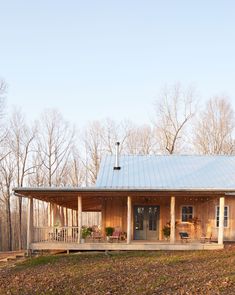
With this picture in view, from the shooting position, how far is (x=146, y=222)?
23328mm

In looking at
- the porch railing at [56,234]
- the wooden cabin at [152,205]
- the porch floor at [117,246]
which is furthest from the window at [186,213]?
the porch railing at [56,234]

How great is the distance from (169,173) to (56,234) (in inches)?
273

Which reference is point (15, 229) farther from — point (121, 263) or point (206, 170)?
point (121, 263)

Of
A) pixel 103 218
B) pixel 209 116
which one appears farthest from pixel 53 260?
pixel 209 116

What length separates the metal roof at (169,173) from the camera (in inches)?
842

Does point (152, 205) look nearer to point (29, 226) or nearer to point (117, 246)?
point (117, 246)

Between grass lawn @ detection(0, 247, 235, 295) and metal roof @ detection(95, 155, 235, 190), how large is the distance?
378 centimetres

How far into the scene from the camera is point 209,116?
45844mm

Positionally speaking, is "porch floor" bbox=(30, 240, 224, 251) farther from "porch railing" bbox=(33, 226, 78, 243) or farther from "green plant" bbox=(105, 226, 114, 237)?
"green plant" bbox=(105, 226, 114, 237)

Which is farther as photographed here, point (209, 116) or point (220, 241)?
point (209, 116)

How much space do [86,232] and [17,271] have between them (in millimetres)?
5836

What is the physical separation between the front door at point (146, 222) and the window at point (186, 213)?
1.36 metres

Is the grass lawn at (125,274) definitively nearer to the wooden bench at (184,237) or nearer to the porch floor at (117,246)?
the porch floor at (117,246)

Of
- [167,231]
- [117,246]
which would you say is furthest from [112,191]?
[167,231]
